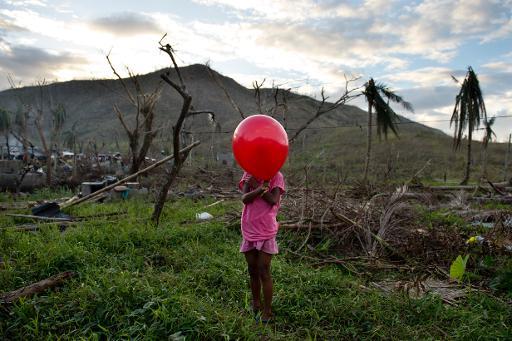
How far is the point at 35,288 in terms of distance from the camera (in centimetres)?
364

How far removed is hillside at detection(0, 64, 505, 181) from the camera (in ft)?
88.4

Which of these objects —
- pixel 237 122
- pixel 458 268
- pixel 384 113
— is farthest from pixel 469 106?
pixel 237 122

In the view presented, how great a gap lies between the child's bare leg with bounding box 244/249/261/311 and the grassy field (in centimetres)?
16

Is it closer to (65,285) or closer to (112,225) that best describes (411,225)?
(112,225)

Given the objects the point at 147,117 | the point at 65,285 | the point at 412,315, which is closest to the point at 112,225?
the point at 65,285

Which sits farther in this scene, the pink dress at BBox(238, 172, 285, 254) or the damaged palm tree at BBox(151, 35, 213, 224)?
the damaged palm tree at BBox(151, 35, 213, 224)

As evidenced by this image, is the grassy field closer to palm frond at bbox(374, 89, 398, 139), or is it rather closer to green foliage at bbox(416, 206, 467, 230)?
green foliage at bbox(416, 206, 467, 230)

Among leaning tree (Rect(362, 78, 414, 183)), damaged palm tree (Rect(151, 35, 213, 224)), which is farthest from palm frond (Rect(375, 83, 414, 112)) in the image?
damaged palm tree (Rect(151, 35, 213, 224))

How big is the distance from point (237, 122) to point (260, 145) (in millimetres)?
49765

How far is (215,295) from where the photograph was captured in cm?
396

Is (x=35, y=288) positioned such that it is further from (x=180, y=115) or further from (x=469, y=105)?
(x=469, y=105)

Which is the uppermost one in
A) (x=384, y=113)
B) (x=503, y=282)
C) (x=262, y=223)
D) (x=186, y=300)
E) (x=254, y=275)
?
(x=384, y=113)

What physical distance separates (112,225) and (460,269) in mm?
4876

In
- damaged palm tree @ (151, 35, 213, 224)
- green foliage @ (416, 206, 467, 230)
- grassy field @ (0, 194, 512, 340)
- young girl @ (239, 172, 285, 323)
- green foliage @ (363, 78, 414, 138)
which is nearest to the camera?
grassy field @ (0, 194, 512, 340)
